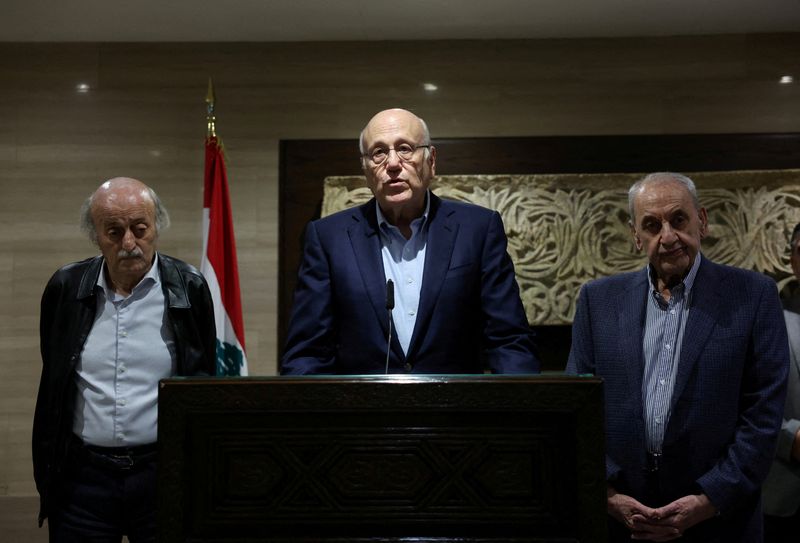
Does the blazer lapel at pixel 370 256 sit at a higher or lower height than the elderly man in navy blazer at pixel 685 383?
higher

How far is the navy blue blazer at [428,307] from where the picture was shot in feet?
6.58

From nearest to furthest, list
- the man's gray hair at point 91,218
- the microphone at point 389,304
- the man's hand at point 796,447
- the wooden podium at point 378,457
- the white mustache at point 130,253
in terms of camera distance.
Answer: the wooden podium at point 378,457
the microphone at point 389,304
the white mustache at point 130,253
the man's gray hair at point 91,218
the man's hand at point 796,447

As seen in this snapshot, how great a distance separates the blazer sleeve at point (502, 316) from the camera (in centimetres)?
197

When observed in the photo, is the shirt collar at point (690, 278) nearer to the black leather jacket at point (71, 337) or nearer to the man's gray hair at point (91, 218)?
the black leather jacket at point (71, 337)

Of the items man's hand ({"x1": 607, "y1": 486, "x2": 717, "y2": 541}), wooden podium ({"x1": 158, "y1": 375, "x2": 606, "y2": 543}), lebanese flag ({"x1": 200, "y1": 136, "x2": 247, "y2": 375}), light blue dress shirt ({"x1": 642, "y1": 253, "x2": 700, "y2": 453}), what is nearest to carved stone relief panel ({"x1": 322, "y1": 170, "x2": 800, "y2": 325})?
lebanese flag ({"x1": 200, "y1": 136, "x2": 247, "y2": 375})

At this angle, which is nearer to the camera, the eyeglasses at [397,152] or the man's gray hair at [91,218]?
the eyeglasses at [397,152]

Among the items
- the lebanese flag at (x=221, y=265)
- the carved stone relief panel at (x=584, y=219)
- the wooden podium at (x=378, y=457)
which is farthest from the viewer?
the carved stone relief panel at (x=584, y=219)

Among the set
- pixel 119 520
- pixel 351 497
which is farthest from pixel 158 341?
pixel 351 497

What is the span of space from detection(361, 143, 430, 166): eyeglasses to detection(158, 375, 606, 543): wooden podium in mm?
886

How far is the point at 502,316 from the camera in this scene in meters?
2.03

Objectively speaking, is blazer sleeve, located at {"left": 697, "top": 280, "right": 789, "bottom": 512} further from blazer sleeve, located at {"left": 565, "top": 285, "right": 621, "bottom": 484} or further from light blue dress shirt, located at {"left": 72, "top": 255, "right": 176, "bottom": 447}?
light blue dress shirt, located at {"left": 72, "top": 255, "right": 176, "bottom": 447}

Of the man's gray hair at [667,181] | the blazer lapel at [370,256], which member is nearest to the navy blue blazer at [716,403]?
the man's gray hair at [667,181]

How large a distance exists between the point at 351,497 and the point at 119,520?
1017 mm

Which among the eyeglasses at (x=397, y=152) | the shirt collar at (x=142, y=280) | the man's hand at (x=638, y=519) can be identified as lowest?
the man's hand at (x=638, y=519)
